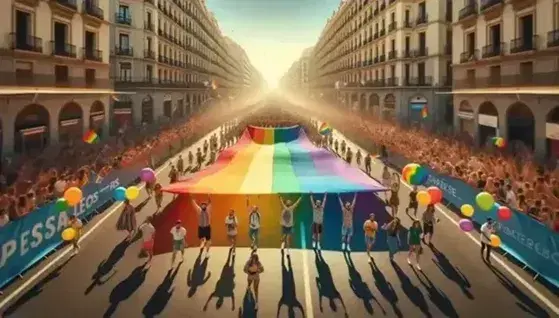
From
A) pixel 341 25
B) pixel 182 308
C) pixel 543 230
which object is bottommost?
pixel 182 308

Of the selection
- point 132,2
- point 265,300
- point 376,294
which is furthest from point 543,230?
point 132,2

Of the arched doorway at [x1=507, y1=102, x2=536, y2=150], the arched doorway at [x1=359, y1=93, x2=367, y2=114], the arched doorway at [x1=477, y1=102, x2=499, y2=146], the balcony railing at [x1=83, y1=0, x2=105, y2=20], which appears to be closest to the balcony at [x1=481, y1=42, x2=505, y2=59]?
the arched doorway at [x1=477, y1=102, x2=499, y2=146]

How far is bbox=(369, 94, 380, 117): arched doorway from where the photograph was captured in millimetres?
64537

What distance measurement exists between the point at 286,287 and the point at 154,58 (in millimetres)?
48008

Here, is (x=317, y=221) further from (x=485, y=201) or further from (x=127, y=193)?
(x=127, y=193)

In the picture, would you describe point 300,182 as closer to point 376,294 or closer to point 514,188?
point 376,294

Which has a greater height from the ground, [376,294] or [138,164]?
[138,164]

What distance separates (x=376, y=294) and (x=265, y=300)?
9.25 ft

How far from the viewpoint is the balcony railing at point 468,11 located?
35656 millimetres

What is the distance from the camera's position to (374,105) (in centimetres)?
6694

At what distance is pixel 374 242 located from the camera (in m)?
14.9

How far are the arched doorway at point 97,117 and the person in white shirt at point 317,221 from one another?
28661 mm

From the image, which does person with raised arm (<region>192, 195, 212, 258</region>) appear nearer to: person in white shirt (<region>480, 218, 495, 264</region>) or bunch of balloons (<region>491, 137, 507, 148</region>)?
person in white shirt (<region>480, 218, 495, 264</region>)

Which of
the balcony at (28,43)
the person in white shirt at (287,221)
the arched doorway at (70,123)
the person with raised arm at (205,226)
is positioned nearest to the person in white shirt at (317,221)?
the person in white shirt at (287,221)
